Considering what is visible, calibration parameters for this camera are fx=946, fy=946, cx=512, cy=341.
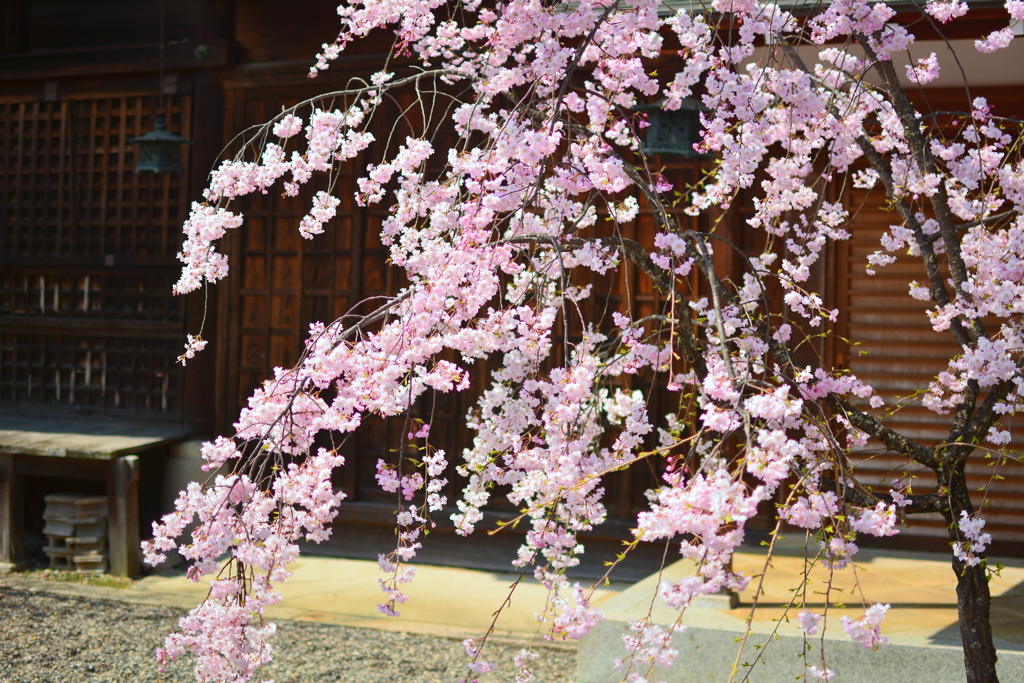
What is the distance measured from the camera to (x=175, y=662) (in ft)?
16.9

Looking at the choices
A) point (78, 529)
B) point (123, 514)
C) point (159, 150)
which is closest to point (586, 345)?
point (159, 150)

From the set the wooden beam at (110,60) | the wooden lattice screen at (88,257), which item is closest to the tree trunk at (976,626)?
the wooden lattice screen at (88,257)

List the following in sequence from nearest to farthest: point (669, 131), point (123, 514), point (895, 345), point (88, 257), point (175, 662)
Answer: point (175, 662) → point (669, 131) → point (895, 345) → point (123, 514) → point (88, 257)

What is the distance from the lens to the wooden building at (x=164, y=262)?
6.58 m

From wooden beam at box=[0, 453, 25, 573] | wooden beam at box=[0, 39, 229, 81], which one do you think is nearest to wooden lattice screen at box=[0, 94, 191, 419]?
wooden beam at box=[0, 39, 229, 81]

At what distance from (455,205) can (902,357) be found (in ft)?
13.7

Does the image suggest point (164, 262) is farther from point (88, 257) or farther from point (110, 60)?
point (110, 60)

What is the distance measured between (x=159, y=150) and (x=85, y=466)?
7.87 feet

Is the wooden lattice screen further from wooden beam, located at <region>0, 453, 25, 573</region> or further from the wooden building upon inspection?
wooden beam, located at <region>0, 453, 25, 573</region>

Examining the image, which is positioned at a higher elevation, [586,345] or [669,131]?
[669,131]

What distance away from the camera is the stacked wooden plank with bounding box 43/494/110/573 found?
6.96m

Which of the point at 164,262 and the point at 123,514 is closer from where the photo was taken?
the point at 123,514

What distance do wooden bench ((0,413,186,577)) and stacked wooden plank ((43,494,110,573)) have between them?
0.17m

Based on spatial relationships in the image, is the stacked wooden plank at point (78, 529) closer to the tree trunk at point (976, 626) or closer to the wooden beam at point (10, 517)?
the wooden beam at point (10, 517)
